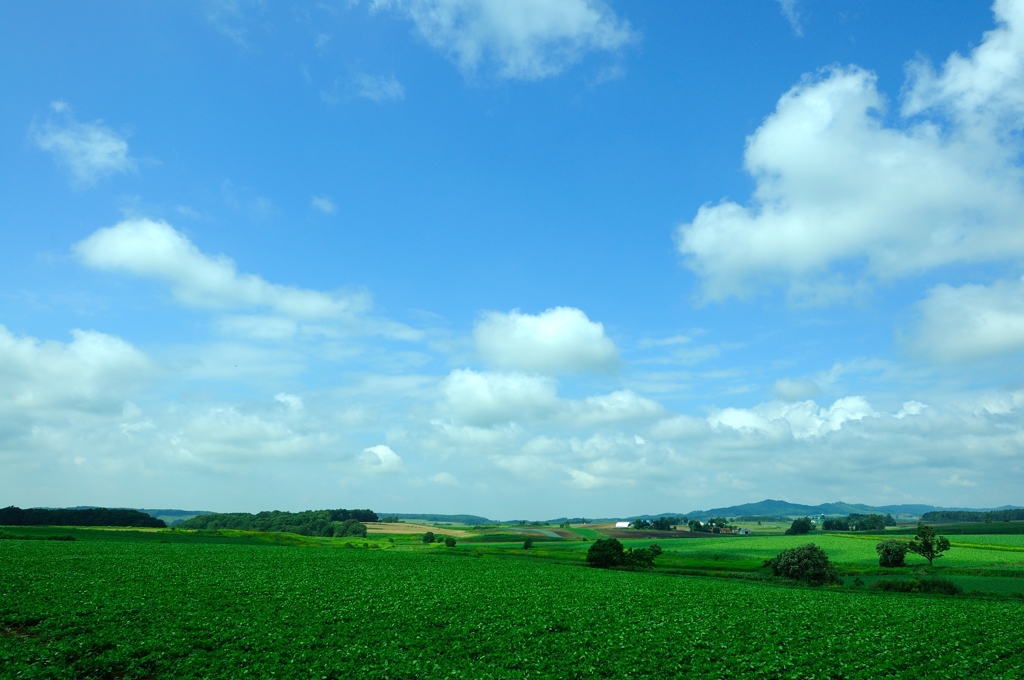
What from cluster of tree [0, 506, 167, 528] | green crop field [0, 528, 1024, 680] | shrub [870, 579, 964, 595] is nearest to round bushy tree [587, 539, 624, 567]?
shrub [870, 579, 964, 595]

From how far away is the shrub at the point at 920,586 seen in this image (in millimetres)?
65375

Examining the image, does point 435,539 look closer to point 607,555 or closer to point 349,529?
point 349,529

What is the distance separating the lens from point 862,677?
30.1 meters

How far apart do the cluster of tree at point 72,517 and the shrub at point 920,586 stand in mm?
161477

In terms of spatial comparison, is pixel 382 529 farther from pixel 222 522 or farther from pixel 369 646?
pixel 369 646

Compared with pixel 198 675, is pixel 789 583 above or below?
below

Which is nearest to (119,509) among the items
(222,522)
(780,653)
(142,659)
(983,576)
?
(222,522)

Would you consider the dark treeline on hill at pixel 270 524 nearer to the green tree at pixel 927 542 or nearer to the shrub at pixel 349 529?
the shrub at pixel 349 529

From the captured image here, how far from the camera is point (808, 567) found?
76750 millimetres

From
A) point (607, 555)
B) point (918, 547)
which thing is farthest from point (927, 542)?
point (607, 555)

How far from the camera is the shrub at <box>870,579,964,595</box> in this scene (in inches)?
2574

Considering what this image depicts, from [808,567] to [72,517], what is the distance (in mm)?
162381

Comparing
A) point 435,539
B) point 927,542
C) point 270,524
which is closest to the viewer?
point 927,542

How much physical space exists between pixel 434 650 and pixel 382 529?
15839 cm
